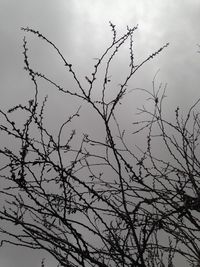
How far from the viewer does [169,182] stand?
116 inches

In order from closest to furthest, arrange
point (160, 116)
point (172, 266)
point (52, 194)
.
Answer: point (52, 194)
point (160, 116)
point (172, 266)

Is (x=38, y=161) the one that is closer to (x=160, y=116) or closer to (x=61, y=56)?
(x=61, y=56)

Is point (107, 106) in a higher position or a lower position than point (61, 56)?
lower

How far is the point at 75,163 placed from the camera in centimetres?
261

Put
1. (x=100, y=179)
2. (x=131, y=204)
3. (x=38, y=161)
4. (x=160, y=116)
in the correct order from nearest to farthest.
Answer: (x=38, y=161), (x=131, y=204), (x=100, y=179), (x=160, y=116)

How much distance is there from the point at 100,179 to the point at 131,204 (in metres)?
0.37

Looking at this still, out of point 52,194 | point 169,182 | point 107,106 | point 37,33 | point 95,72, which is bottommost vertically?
point 52,194

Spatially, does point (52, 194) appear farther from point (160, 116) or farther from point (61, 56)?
point (160, 116)

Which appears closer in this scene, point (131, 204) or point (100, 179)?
point (131, 204)

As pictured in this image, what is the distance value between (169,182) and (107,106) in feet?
3.25

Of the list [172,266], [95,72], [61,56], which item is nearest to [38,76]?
[61,56]

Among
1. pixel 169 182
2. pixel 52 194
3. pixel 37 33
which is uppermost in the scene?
pixel 37 33

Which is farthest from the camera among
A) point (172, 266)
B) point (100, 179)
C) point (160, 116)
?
point (172, 266)

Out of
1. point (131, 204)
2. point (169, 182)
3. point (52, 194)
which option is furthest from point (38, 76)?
point (169, 182)
